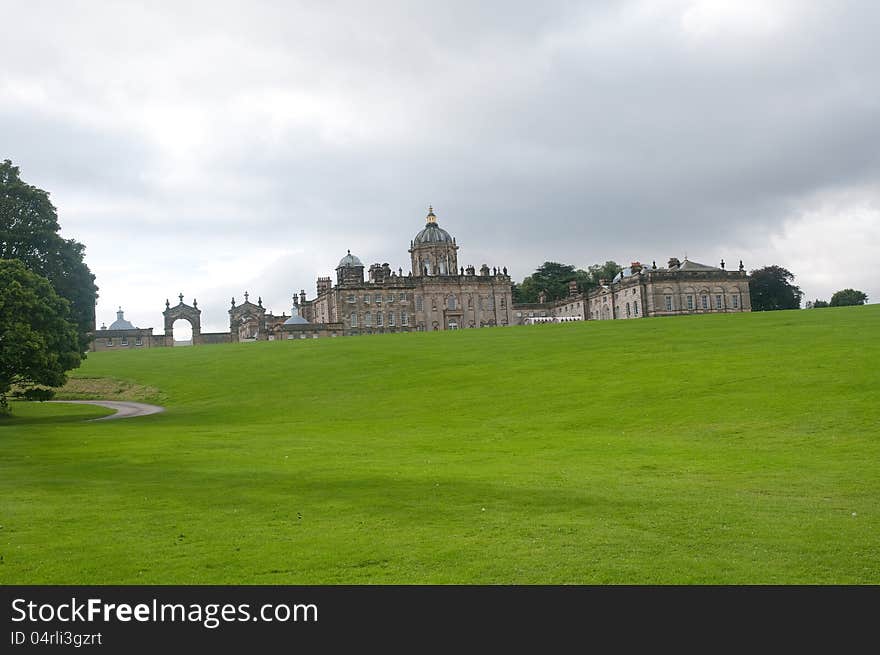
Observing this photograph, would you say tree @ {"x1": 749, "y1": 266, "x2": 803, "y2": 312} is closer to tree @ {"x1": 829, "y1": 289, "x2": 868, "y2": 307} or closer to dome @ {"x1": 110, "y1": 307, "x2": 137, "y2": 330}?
tree @ {"x1": 829, "y1": 289, "x2": 868, "y2": 307}

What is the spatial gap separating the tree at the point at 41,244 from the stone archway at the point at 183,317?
6189 centimetres

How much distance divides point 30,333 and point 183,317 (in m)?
79.0

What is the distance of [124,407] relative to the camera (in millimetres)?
47125

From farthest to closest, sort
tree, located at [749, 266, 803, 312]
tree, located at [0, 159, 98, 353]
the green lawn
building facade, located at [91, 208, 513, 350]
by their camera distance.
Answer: tree, located at [749, 266, 803, 312]
building facade, located at [91, 208, 513, 350]
tree, located at [0, 159, 98, 353]
the green lawn

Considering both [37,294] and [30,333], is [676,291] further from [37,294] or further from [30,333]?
[30,333]

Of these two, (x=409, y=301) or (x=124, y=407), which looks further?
(x=409, y=301)

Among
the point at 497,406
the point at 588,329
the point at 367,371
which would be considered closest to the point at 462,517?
the point at 497,406

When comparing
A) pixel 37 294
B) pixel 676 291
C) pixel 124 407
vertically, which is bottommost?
pixel 124 407

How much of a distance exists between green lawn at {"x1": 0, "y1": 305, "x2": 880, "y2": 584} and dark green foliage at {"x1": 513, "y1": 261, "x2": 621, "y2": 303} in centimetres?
11959

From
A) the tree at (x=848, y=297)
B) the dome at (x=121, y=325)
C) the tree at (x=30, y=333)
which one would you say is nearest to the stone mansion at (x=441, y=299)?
the dome at (x=121, y=325)

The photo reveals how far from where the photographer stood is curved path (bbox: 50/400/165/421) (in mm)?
41125

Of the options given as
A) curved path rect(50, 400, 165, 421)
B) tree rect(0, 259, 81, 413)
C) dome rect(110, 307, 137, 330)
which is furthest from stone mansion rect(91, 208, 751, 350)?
tree rect(0, 259, 81, 413)

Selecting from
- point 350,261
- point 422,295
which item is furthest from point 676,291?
point 350,261
